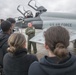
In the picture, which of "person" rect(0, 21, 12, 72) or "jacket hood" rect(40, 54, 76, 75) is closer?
"jacket hood" rect(40, 54, 76, 75)

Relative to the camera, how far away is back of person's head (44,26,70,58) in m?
1.86

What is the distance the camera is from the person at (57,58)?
1861 millimetres

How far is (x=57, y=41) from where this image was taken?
1881 millimetres

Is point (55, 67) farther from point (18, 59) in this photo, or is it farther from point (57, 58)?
point (18, 59)

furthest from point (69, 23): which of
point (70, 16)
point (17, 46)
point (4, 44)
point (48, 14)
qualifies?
point (17, 46)

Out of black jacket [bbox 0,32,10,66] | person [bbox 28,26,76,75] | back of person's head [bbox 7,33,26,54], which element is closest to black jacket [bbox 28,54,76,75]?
person [bbox 28,26,76,75]

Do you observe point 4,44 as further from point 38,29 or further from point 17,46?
point 38,29

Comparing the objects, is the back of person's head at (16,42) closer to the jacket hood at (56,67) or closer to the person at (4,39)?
the jacket hood at (56,67)

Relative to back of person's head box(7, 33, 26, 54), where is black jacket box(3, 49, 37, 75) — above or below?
below

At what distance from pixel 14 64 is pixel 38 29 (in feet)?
37.3

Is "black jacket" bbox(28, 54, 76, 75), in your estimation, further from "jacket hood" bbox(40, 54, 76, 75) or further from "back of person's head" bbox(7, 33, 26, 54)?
"back of person's head" bbox(7, 33, 26, 54)

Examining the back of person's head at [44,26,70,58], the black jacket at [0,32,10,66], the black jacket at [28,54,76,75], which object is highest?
the back of person's head at [44,26,70,58]

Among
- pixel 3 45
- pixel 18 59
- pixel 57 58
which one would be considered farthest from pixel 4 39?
pixel 57 58

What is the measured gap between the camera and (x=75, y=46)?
493 inches
